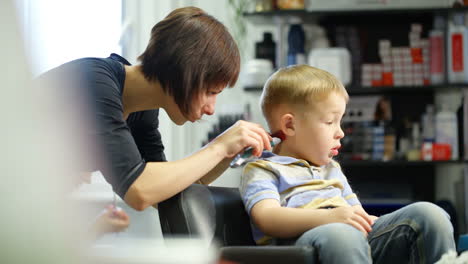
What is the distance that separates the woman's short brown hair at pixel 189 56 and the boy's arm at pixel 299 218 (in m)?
0.30

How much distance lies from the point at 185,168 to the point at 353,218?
33 centimetres

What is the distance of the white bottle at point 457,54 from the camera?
10.8 ft

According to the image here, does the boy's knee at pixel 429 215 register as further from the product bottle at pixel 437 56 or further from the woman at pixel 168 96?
the product bottle at pixel 437 56

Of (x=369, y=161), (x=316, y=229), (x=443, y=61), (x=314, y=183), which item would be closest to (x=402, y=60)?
(x=443, y=61)

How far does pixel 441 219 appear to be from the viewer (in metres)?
1.02

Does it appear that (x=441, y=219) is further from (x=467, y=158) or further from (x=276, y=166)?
(x=467, y=158)

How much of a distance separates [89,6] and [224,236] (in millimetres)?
1359

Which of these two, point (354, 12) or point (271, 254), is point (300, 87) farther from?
point (354, 12)

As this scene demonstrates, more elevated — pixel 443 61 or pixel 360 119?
pixel 443 61

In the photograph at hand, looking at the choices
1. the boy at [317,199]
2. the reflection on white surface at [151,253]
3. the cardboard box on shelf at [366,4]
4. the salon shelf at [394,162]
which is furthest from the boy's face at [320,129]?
the cardboard box on shelf at [366,4]

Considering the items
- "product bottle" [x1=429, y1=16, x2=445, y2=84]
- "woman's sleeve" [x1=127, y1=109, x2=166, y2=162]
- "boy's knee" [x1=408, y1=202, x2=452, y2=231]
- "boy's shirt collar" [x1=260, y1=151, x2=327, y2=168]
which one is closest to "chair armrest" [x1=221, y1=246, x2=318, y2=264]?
"boy's knee" [x1=408, y1=202, x2=452, y2=231]

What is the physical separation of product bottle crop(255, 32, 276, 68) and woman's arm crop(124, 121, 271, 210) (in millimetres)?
2321

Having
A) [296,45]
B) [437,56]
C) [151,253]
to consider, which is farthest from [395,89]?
[151,253]

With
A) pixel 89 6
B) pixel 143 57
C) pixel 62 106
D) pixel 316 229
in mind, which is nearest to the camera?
pixel 62 106
